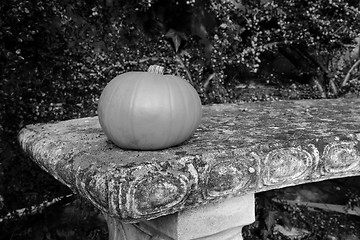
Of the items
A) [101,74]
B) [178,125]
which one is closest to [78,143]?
[178,125]

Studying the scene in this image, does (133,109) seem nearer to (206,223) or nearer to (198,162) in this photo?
(198,162)

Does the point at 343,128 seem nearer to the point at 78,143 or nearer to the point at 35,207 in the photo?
the point at 78,143

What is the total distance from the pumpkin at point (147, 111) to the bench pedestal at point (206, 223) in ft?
0.60

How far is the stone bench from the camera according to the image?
34.7 inches

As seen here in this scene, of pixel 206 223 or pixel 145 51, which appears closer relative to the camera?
pixel 206 223

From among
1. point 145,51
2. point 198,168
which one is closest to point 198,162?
point 198,168

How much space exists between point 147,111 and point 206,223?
321 millimetres

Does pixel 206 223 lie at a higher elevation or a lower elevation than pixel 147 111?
lower

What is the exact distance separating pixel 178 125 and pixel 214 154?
0.38ft

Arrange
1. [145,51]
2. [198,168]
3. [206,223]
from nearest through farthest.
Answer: [198,168] → [206,223] → [145,51]

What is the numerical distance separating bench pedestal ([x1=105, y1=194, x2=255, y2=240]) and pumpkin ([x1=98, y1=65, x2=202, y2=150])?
18 cm

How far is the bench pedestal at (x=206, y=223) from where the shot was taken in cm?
108

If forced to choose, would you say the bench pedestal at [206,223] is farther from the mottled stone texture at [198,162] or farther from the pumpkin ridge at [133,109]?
the pumpkin ridge at [133,109]

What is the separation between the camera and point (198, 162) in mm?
964
